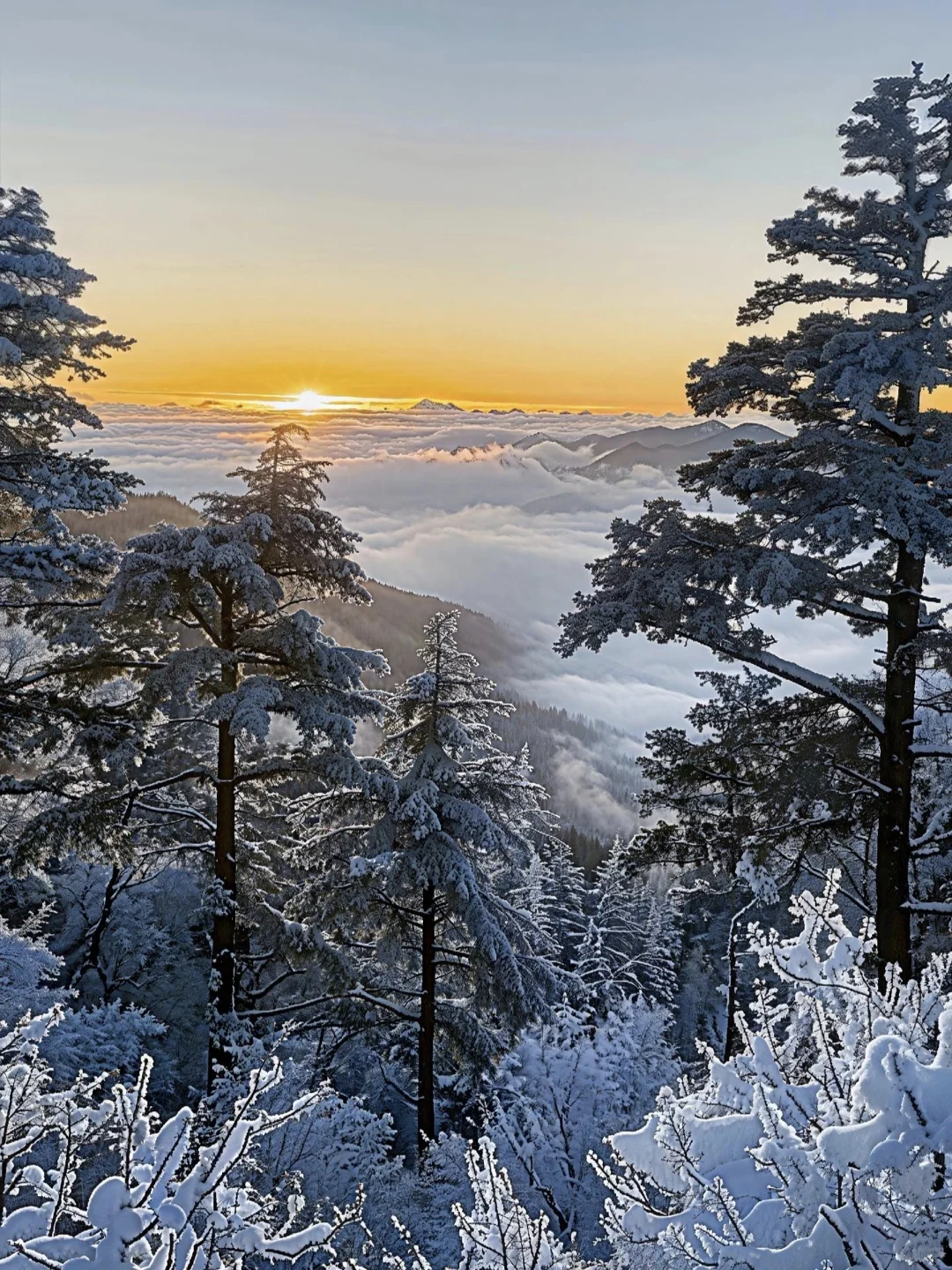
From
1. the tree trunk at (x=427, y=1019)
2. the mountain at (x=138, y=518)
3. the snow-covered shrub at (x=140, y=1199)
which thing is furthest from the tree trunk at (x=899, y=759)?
the mountain at (x=138, y=518)

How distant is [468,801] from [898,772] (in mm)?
5227

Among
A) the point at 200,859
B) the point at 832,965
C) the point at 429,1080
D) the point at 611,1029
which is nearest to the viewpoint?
the point at 832,965

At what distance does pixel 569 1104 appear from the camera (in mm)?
14000

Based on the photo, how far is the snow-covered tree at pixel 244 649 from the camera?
8578 mm

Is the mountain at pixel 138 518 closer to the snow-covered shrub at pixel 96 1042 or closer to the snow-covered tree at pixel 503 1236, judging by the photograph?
the snow-covered shrub at pixel 96 1042

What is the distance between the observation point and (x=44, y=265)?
29.5 ft

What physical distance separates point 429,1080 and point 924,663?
814cm

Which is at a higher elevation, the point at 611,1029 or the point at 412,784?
the point at 412,784

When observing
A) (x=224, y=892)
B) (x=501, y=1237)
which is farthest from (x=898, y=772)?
(x=224, y=892)

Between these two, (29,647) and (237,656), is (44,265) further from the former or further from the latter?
(29,647)

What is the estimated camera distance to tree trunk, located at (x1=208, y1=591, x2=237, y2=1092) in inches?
367

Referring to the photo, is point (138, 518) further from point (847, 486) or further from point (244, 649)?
point (847, 486)

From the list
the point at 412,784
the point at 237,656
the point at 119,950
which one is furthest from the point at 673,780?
the point at 119,950

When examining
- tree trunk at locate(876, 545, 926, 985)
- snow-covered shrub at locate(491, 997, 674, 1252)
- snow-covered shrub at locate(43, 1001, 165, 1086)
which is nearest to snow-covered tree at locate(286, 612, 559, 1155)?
snow-covered shrub at locate(491, 997, 674, 1252)
